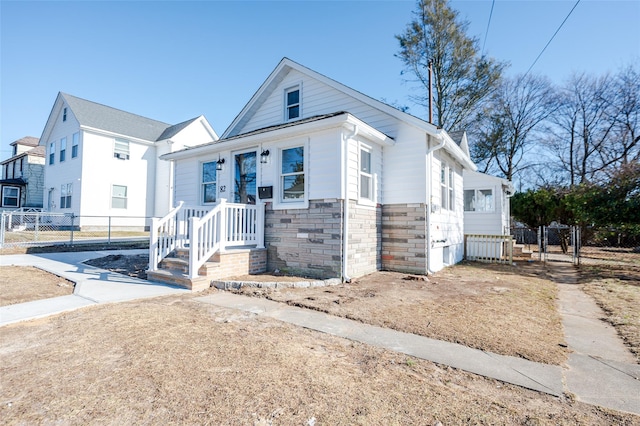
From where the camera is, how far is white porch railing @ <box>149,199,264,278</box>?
620 cm

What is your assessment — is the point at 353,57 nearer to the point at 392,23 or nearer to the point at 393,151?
the point at 392,23

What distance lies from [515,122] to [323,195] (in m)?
22.6

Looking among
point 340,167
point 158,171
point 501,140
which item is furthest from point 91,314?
point 501,140

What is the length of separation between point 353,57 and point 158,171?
15.2m

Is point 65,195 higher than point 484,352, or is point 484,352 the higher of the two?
Result: point 65,195

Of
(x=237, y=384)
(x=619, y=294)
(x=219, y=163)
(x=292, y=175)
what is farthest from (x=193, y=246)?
(x=619, y=294)

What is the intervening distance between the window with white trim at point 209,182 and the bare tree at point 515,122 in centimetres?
1899

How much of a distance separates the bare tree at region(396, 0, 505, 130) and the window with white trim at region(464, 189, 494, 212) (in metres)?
6.04

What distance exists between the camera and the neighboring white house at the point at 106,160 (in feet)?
60.4

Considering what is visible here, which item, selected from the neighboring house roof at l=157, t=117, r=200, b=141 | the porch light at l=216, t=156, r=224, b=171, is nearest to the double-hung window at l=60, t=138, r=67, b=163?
the neighboring house roof at l=157, t=117, r=200, b=141

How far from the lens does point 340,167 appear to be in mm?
6824

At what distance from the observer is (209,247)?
6.58 m

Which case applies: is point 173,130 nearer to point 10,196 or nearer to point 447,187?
point 10,196

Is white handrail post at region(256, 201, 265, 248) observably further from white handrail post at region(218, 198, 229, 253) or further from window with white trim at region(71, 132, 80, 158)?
A: window with white trim at region(71, 132, 80, 158)
